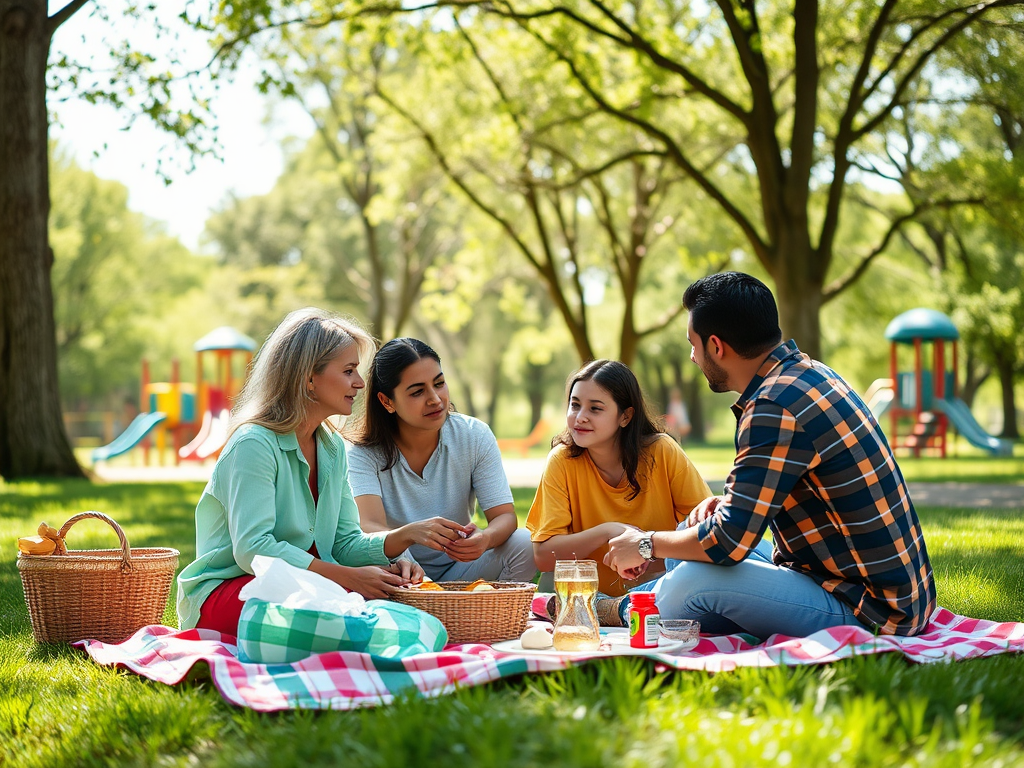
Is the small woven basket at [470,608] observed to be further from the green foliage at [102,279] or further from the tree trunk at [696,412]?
the green foliage at [102,279]

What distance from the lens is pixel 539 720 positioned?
2.64 meters

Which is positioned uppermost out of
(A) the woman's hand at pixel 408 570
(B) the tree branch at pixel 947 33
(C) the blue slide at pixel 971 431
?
(B) the tree branch at pixel 947 33

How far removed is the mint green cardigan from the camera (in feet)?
12.9

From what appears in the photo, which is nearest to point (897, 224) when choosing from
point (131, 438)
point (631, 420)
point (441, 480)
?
point (631, 420)

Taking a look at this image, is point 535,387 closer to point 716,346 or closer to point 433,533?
point 433,533

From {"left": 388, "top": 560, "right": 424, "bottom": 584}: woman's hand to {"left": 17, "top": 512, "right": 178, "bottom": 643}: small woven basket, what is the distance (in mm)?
1077

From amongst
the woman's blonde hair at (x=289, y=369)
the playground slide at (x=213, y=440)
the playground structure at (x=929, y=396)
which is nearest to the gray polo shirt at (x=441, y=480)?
the woman's blonde hair at (x=289, y=369)

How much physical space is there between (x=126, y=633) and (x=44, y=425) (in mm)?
9262

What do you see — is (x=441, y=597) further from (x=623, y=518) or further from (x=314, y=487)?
(x=623, y=518)

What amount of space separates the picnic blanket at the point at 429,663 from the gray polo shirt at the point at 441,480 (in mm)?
1368

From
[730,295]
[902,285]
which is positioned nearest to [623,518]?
[730,295]

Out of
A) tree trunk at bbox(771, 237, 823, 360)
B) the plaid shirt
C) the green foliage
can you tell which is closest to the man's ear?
the plaid shirt

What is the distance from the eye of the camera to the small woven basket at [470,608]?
3898mm

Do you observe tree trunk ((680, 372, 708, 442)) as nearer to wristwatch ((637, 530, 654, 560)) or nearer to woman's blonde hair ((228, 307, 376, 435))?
woman's blonde hair ((228, 307, 376, 435))
